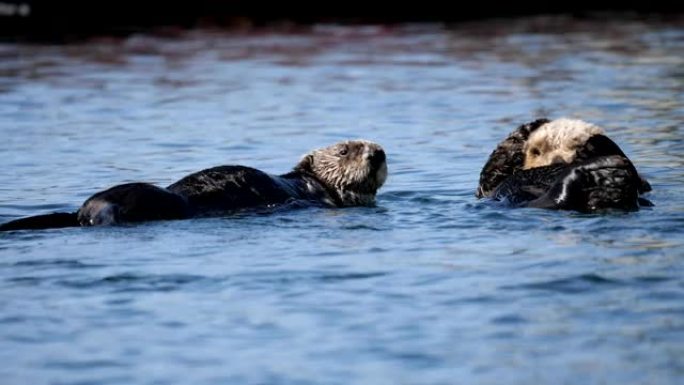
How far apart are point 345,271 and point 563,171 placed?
57.2 inches

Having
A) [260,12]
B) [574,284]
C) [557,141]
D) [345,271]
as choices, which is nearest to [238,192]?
[345,271]

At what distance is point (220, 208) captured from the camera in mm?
7082

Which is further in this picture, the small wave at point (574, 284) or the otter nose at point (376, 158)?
the otter nose at point (376, 158)

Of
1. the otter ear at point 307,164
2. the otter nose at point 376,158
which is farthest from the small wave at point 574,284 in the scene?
the otter ear at point 307,164

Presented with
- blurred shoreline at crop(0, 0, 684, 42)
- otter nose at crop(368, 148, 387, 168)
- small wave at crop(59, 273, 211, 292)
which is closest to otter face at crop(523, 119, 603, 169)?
otter nose at crop(368, 148, 387, 168)

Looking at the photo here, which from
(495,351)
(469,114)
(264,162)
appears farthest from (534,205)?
(469,114)

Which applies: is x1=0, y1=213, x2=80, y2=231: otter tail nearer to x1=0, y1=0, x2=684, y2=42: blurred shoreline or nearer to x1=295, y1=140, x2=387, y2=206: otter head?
x1=295, y1=140, x2=387, y2=206: otter head

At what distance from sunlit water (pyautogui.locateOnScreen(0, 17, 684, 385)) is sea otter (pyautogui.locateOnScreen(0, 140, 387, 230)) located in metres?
0.11

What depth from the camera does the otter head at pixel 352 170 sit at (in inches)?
311

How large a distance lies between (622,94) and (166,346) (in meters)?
9.55

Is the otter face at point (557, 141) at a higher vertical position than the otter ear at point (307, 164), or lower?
higher

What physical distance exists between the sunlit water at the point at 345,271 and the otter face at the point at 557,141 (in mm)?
463

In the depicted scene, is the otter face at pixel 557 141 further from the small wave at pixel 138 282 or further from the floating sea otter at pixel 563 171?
the small wave at pixel 138 282

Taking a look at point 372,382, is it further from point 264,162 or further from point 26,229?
point 264,162
